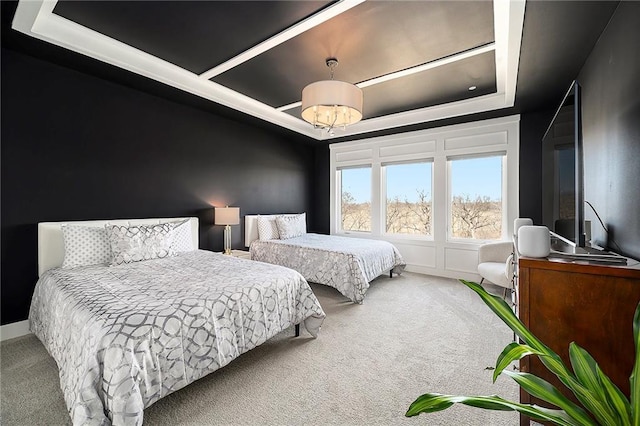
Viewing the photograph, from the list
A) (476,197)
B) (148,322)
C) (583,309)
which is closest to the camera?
(583,309)

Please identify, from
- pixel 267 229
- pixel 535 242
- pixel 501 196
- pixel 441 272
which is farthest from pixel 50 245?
pixel 501 196

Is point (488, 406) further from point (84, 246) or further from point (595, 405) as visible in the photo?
point (84, 246)

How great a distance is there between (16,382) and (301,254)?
9.25ft

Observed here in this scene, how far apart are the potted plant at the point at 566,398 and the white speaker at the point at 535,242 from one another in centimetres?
77

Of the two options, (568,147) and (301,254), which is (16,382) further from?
(568,147)

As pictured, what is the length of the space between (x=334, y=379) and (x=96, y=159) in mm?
3299

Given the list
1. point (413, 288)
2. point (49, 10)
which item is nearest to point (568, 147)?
point (413, 288)

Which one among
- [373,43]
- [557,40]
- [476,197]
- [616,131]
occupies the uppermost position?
[373,43]

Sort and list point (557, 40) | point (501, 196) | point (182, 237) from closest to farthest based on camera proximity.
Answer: point (557, 40) → point (182, 237) → point (501, 196)

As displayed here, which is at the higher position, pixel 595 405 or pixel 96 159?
pixel 96 159

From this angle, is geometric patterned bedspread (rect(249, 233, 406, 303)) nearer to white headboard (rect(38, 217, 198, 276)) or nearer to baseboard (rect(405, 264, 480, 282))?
baseboard (rect(405, 264, 480, 282))

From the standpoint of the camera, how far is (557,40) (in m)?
2.20

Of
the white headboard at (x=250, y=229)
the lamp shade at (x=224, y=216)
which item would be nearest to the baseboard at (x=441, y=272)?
the white headboard at (x=250, y=229)

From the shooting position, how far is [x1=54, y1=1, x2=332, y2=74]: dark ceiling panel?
2.13 m
